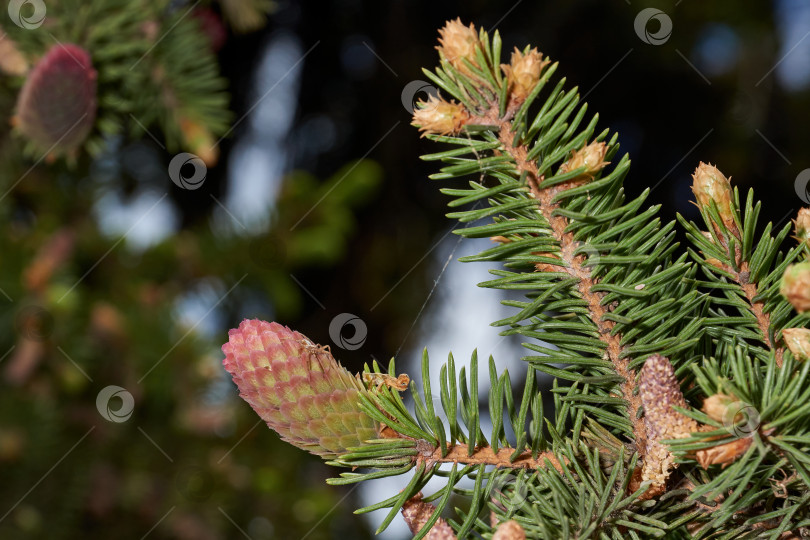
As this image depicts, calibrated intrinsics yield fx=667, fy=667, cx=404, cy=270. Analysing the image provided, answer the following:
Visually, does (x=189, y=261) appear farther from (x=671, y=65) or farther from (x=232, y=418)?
(x=671, y=65)

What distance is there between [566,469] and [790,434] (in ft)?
0.33

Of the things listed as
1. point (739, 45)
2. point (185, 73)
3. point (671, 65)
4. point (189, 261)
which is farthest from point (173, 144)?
point (739, 45)

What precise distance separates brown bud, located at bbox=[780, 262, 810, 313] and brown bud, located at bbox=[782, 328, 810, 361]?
6 cm
